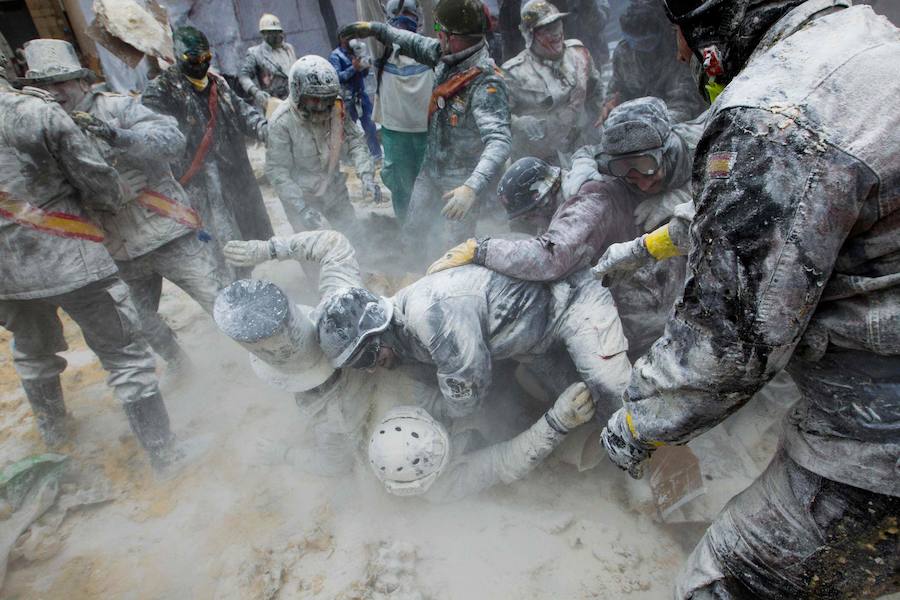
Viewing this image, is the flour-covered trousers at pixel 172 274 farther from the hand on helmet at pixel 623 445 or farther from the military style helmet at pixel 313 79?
the hand on helmet at pixel 623 445

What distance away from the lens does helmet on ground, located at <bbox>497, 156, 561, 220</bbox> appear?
3.19m

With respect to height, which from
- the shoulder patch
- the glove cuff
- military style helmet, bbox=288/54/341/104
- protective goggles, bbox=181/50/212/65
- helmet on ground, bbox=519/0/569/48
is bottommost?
the glove cuff

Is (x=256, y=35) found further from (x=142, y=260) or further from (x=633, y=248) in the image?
(x=633, y=248)

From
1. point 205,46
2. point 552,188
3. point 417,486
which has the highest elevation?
point 205,46

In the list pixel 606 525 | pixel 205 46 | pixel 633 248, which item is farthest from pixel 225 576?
pixel 205 46

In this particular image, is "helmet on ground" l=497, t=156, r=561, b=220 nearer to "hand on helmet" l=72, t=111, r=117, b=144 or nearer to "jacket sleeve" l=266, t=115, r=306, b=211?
"jacket sleeve" l=266, t=115, r=306, b=211

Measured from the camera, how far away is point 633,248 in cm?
214

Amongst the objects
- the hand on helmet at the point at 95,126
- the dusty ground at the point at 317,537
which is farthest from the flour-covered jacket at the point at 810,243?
the hand on helmet at the point at 95,126

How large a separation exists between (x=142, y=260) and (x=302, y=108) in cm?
167

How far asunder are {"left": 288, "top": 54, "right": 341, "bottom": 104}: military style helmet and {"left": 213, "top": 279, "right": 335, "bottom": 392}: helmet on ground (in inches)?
80.3

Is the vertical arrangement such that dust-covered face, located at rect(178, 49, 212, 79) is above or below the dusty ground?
above

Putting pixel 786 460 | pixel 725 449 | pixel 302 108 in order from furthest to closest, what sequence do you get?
pixel 302 108, pixel 725 449, pixel 786 460

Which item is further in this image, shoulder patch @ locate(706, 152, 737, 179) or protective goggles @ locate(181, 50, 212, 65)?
protective goggles @ locate(181, 50, 212, 65)

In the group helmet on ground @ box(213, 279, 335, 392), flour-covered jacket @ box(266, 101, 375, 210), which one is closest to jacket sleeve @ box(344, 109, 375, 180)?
flour-covered jacket @ box(266, 101, 375, 210)
